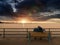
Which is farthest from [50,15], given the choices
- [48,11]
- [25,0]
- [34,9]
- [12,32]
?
[12,32]

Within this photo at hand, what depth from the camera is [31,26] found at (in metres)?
8.09

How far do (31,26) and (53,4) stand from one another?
137 cm

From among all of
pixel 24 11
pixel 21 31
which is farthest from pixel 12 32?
pixel 24 11

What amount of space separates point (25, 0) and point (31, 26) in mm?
1179

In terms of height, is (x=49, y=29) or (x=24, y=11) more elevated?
(x=24, y=11)

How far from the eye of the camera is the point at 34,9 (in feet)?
27.2

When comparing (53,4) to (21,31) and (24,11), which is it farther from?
(21,31)

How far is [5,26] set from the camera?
8062mm

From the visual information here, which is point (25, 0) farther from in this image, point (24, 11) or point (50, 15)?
point (50, 15)

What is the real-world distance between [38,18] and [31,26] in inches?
17.8

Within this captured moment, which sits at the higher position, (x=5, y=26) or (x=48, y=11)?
(x=48, y=11)

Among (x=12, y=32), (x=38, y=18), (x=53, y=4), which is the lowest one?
(x=12, y=32)

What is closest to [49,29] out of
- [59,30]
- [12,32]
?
[59,30]

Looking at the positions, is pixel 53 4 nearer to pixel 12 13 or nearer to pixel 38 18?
pixel 38 18
